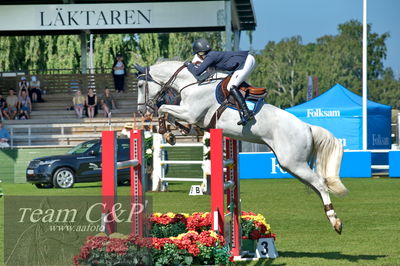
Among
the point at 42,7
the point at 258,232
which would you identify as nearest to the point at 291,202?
the point at 258,232

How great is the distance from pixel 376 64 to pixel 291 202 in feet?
224

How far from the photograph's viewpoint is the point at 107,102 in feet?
95.2

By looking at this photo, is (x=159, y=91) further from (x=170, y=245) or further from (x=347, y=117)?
(x=347, y=117)

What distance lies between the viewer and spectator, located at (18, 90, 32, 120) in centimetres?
2853

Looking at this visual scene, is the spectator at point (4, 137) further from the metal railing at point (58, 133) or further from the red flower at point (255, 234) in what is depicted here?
the red flower at point (255, 234)

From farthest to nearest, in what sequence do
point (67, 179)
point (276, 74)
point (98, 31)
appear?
point (276, 74)
point (98, 31)
point (67, 179)

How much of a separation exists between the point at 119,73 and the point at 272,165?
8.62 m

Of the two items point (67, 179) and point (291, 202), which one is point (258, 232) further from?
point (67, 179)

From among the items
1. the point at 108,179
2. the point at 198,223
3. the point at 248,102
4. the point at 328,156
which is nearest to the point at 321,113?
the point at 328,156

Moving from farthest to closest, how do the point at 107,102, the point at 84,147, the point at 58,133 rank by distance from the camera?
the point at 107,102 → the point at 58,133 → the point at 84,147

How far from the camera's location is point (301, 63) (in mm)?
84750

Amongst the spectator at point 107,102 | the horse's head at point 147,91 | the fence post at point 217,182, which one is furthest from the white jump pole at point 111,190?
the spectator at point 107,102

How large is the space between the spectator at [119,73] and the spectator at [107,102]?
2.14 feet

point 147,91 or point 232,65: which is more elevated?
point 232,65
